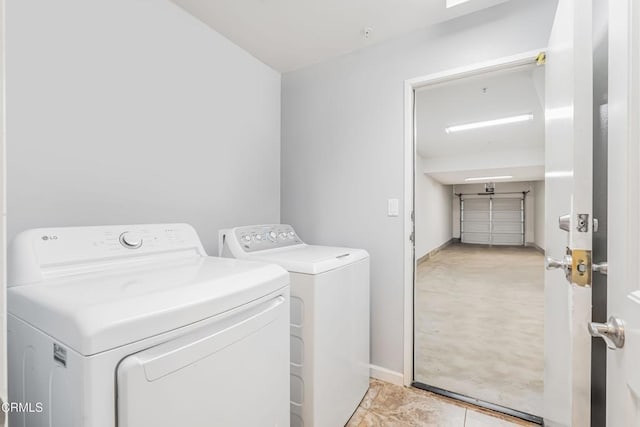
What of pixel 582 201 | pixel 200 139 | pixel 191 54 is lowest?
pixel 582 201

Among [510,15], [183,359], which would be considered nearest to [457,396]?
[183,359]

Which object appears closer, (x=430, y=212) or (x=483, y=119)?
(x=483, y=119)

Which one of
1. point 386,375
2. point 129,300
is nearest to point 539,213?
point 386,375

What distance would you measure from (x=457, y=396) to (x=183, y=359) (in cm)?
171

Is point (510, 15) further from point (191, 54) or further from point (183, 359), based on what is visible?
point (183, 359)

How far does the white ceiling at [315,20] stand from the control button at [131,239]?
4.40ft

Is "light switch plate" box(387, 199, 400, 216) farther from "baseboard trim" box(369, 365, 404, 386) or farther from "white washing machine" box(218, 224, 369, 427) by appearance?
"baseboard trim" box(369, 365, 404, 386)

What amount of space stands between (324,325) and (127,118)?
1408mm

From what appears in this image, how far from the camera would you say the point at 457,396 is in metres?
1.73

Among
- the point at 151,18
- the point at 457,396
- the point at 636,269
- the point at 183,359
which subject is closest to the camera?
the point at 636,269

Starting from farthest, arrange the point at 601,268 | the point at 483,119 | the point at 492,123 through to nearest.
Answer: the point at 492,123
the point at 483,119
the point at 601,268

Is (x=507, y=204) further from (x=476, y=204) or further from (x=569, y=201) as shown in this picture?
(x=569, y=201)

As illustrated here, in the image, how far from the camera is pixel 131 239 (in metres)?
1.18

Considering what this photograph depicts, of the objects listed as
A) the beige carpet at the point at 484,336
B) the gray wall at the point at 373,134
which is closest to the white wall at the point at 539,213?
the beige carpet at the point at 484,336
